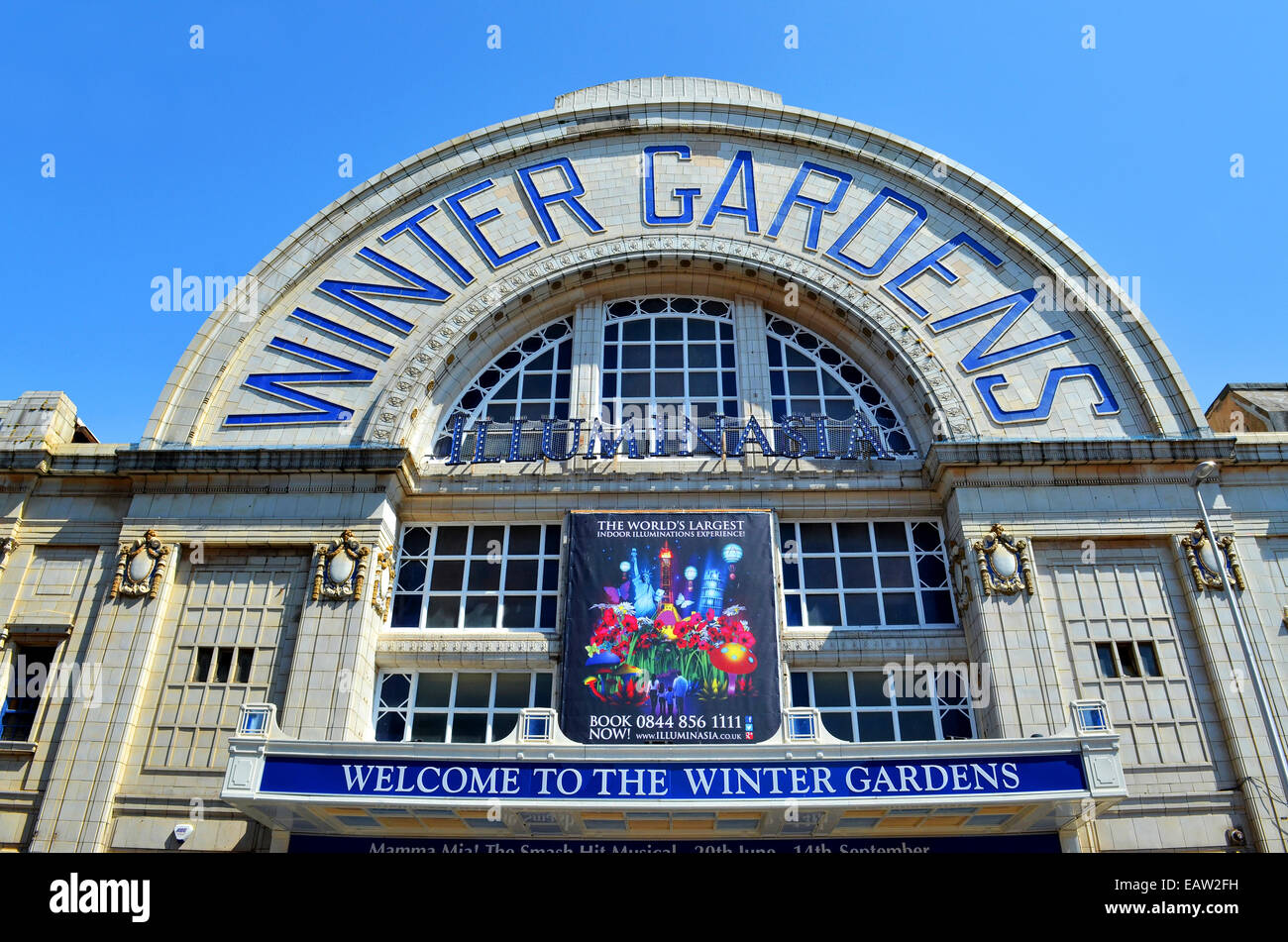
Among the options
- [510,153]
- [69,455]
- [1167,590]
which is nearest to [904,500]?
[1167,590]

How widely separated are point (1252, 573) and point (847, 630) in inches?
366

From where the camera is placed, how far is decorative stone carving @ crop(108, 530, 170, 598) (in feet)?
74.7

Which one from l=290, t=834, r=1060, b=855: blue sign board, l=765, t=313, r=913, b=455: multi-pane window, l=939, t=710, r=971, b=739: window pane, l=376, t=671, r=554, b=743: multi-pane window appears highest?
l=765, t=313, r=913, b=455: multi-pane window

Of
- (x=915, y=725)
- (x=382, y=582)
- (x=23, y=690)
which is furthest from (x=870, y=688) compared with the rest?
(x=23, y=690)

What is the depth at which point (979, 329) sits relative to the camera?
26.1 metres

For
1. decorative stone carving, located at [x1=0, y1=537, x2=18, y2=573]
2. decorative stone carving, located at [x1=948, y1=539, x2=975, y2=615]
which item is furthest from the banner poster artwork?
decorative stone carving, located at [x1=0, y1=537, x2=18, y2=573]

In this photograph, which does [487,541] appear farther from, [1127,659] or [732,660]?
[1127,659]

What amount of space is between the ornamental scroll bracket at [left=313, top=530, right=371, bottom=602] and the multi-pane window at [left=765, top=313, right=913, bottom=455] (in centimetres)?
1113

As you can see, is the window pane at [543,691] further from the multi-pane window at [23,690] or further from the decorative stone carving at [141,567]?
the multi-pane window at [23,690]

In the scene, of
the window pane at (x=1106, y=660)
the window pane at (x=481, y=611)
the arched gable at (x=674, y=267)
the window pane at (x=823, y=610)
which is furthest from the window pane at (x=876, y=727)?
the window pane at (x=481, y=611)

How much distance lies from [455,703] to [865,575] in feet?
33.5

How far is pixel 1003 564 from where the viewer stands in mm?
22344

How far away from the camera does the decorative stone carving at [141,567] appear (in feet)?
74.7

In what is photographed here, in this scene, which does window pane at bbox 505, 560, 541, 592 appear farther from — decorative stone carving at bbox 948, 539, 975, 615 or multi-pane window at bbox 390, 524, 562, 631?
decorative stone carving at bbox 948, 539, 975, 615
